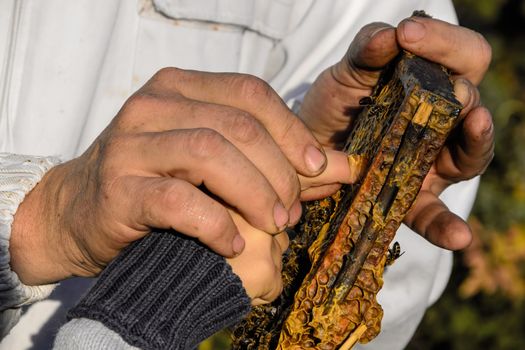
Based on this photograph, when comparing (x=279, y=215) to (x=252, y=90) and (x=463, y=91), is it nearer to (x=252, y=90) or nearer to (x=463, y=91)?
(x=252, y=90)

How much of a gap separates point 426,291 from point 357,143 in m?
0.76

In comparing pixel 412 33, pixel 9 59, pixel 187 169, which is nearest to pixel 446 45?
pixel 412 33

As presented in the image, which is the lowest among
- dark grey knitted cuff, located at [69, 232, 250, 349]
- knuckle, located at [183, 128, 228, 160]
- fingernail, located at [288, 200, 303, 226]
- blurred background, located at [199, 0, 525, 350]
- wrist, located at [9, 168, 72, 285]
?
blurred background, located at [199, 0, 525, 350]

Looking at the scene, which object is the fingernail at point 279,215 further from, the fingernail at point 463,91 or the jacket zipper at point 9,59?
the jacket zipper at point 9,59

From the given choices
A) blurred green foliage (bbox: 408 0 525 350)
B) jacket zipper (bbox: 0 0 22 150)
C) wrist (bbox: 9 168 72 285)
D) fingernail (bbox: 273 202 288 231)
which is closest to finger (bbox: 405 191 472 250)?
fingernail (bbox: 273 202 288 231)

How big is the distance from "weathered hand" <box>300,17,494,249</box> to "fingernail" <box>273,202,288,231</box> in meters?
0.43

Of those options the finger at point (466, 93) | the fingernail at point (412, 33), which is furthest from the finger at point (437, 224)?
the fingernail at point (412, 33)

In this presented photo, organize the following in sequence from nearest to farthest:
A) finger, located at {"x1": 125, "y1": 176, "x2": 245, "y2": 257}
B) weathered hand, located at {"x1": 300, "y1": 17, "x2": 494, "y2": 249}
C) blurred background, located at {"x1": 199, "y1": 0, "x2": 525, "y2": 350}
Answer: finger, located at {"x1": 125, "y1": 176, "x2": 245, "y2": 257} → weathered hand, located at {"x1": 300, "y1": 17, "x2": 494, "y2": 249} → blurred background, located at {"x1": 199, "y1": 0, "x2": 525, "y2": 350}

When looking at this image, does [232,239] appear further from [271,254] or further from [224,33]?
[224,33]

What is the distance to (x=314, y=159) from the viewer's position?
55.7 inches

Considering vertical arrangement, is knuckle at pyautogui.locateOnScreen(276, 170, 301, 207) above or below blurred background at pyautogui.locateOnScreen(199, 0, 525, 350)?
above

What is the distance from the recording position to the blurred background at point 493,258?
15.0 feet

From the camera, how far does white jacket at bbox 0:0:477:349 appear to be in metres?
1.86

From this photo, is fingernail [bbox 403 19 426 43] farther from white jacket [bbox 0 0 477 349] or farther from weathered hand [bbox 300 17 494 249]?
white jacket [bbox 0 0 477 349]
